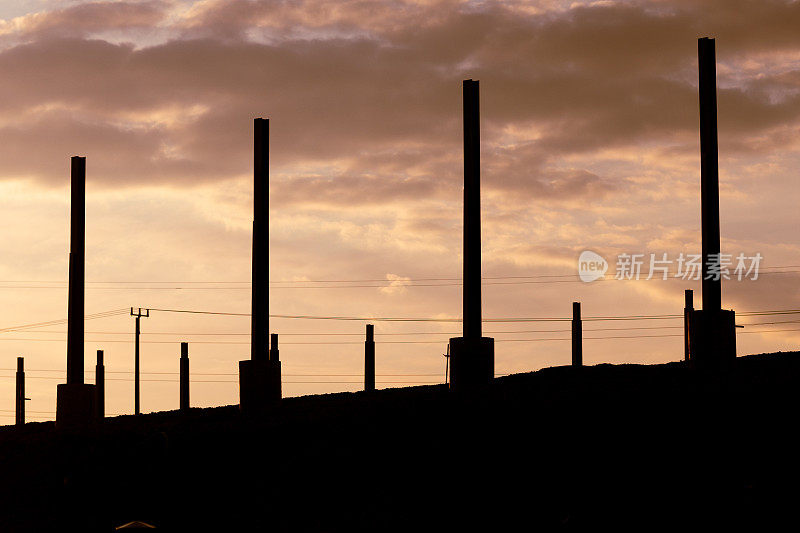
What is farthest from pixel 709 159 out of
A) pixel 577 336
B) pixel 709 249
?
pixel 577 336

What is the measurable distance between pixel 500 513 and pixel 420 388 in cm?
2197

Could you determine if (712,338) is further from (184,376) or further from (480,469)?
(184,376)

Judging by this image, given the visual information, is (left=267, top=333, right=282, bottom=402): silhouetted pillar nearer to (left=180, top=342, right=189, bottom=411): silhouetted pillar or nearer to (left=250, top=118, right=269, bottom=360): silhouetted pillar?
(left=250, top=118, right=269, bottom=360): silhouetted pillar

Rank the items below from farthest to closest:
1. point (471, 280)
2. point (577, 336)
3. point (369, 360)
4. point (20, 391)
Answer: point (20, 391), point (369, 360), point (577, 336), point (471, 280)

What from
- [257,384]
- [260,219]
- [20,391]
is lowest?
[20,391]

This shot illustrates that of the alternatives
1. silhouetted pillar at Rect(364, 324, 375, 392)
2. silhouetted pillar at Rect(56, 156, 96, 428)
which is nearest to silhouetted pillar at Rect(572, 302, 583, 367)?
silhouetted pillar at Rect(364, 324, 375, 392)

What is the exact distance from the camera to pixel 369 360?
52.6 metres

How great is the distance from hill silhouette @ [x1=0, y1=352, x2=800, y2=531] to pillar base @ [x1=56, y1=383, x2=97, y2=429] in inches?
169

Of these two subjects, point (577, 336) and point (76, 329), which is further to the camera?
point (577, 336)

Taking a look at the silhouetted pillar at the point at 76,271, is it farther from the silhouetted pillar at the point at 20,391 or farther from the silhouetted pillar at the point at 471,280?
the silhouetted pillar at the point at 20,391

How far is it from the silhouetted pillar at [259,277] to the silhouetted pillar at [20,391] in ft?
148

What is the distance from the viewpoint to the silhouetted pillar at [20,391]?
72.0 meters

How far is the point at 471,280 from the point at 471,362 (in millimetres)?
1949

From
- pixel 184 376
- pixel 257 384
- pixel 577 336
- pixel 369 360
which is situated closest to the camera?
pixel 257 384
